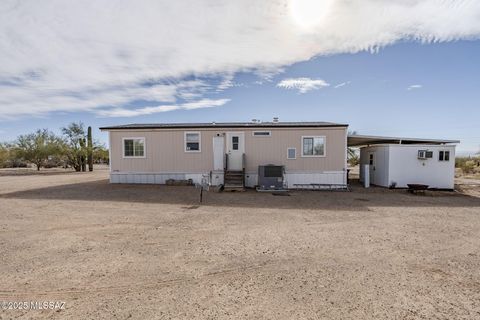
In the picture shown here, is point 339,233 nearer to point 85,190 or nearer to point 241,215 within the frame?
point 241,215

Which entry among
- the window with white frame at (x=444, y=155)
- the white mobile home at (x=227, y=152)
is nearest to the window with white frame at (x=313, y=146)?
the white mobile home at (x=227, y=152)

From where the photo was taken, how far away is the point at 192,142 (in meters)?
14.6

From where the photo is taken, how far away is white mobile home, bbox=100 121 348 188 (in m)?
14.1

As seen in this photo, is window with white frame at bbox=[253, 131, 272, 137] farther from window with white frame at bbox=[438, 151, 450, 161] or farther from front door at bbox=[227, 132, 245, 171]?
window with white frame at bbox=[438, 151, 450, 161]

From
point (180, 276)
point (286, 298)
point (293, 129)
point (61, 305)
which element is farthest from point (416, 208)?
point (61, 305)

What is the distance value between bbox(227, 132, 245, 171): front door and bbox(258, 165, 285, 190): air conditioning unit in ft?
4.78

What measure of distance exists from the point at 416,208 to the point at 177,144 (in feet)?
35.8

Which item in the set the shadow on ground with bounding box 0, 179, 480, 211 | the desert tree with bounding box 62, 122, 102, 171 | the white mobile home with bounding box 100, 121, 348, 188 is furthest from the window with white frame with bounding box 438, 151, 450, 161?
the desert tree with bounding box 62, 122, 102, 171

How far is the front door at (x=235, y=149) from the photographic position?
14406 mm

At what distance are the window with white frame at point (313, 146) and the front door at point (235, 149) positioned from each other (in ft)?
10.4

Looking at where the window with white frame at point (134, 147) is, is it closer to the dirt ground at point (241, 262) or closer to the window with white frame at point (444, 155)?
the dirt ground at point (241, 262)

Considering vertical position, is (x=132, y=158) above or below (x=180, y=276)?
above

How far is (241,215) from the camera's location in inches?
315

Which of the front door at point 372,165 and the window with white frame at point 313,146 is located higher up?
the window with white frame at point 313,146
